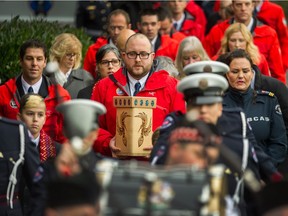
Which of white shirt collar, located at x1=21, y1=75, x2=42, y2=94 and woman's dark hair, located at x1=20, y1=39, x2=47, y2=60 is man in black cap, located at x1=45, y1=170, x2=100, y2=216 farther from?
woman's dark hair, located at x1=20, y1=39, x2=47, y2=60

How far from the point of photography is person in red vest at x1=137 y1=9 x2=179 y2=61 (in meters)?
17.5

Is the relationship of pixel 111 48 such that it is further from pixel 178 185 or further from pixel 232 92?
pixel 178 185

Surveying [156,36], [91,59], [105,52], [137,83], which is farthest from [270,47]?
[137,83]

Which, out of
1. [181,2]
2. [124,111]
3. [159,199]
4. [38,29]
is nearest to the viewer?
[159,199]

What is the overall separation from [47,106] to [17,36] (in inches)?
126

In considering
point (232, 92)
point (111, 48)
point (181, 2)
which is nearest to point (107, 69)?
point (111, 48)

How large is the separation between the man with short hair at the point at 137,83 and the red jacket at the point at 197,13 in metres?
6.01

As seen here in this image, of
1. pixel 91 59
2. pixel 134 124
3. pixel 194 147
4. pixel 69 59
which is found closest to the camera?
pixel 194 147

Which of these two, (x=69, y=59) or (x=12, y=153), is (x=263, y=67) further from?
(x=12, y=153)

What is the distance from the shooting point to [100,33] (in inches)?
811

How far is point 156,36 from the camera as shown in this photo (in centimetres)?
1784

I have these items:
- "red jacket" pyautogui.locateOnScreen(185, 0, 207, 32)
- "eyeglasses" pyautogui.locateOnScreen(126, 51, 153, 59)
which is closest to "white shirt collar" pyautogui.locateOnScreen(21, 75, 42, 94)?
"eyeglasses" pyautogui.locateOnScreen(126, 51, 153, 59)

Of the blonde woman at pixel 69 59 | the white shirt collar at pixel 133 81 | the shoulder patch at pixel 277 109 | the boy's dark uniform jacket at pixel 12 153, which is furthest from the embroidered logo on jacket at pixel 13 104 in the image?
Answer: the shoulder patch at pixel 277 109

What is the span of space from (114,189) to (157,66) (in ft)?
18.9
